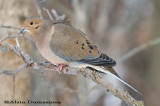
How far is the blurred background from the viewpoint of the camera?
15.6 feet

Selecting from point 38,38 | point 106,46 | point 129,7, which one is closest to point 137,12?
point 129,7

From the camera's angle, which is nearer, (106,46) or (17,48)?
(17,48)

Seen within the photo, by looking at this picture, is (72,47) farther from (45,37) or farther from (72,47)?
(45,37)

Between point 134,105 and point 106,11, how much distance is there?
6.19 m

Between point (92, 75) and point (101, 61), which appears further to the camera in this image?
point (101, 61)

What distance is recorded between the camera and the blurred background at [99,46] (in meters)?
4.76

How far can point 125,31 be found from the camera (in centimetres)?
907

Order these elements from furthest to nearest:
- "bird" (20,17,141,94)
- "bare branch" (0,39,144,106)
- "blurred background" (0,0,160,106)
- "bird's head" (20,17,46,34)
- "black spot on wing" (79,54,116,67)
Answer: "blurred background" (0,0,160,106), "bird's head" (20,17,46,34), "bird" (20,17,141,94), "black spot on wing" (79,54,116,67), "bare branch" (0,39,144,106)

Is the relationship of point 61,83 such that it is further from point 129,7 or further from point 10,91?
point 129,7

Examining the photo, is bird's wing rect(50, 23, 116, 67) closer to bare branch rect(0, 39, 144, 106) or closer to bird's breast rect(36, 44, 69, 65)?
bird's breast rect(36, 44, 69, 65)

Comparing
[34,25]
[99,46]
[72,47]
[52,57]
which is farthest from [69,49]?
[99,46]

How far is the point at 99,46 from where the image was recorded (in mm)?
8242

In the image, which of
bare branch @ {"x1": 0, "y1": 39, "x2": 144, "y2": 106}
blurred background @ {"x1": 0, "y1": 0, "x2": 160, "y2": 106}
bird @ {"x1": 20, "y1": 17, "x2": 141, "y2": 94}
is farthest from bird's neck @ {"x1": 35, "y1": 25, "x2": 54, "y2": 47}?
blurred background @ {"x1": 0, "y1": 0, "x2": 160, "y2": 106}

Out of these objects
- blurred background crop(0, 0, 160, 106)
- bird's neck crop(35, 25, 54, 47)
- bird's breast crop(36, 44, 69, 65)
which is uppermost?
blurred background crop(0, 0, 160, 106)
